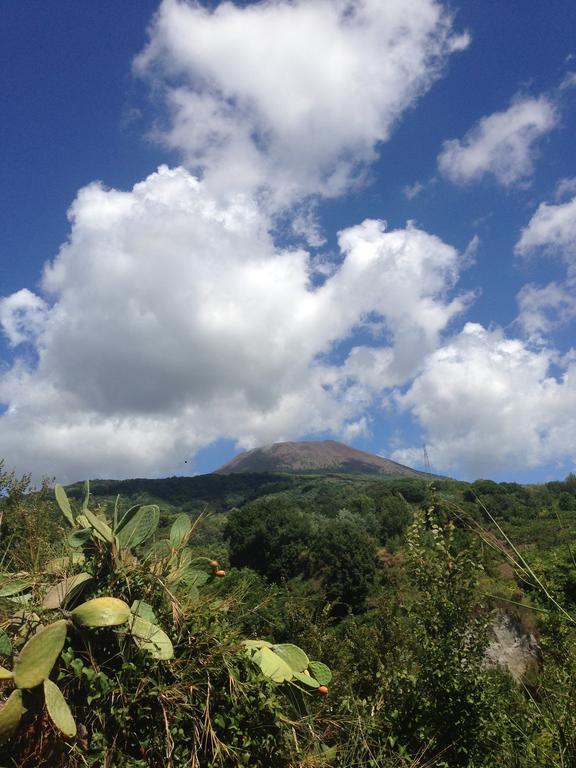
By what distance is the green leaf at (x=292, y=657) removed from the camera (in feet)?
12.5

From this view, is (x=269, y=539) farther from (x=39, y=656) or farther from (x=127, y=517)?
Result: (x=39, y=656)

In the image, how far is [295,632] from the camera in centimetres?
1756

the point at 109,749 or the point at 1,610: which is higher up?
the point at 1,610

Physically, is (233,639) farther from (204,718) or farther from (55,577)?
(55,577)

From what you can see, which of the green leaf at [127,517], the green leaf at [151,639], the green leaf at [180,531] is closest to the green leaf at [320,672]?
the green leaf at [180,531]

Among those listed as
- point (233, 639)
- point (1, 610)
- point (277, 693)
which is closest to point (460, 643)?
point (277, 693)

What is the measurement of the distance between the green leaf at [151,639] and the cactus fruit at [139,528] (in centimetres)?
64

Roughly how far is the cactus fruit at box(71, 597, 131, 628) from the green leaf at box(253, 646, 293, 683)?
1.11 meters

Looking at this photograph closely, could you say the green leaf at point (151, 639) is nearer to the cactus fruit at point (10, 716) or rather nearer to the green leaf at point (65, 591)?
the green leaf at point (65, 591)

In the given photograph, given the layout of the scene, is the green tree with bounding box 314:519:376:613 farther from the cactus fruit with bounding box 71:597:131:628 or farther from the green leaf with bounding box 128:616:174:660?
the cactus fruit with bounding box 71:597:131:628

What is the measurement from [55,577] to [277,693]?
1686 millimetres

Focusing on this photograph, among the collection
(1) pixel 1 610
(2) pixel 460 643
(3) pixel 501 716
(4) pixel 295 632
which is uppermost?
(1) pixel 1 610

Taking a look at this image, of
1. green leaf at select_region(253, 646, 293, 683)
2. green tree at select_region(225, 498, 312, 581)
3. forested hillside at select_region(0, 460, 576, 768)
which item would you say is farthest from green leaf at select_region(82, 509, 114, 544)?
green tree at select_region(225, 498, 312, 581)

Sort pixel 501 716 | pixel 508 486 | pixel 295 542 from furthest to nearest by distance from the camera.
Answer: pixel 508 486 < pixel 295 542 < pixel 501 716
